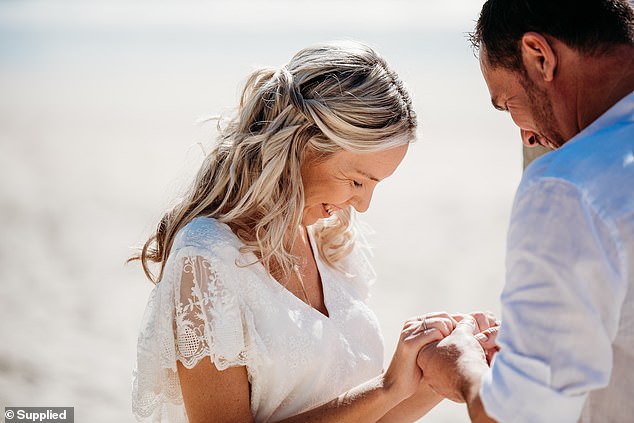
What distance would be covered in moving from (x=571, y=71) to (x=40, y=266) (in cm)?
875

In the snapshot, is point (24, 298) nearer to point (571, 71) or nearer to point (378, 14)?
point (571, 71)

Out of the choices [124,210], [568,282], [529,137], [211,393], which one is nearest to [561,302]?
[568,282]

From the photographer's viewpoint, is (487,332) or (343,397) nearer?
(487,332)

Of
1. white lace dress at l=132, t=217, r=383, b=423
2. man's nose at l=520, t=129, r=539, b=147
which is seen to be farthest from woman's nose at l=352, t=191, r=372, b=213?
man's nose at l=520, t=129, r=539, b=147

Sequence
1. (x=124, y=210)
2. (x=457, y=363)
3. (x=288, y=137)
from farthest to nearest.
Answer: (x=124, y=210) → (x=288, y=137) → (x=457, y=363)

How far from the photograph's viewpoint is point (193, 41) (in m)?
62.0

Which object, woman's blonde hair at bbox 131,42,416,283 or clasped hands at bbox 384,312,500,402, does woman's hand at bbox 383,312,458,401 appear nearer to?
clasped hands at bbox 384,312,500,402

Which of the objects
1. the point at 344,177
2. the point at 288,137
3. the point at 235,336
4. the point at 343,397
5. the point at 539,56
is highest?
the point at 539,56

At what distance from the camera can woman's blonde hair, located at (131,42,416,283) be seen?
2811 mm

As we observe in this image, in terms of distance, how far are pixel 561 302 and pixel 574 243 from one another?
5.1 inches

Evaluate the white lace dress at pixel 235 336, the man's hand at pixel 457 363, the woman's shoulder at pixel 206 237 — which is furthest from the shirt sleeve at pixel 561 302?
the woman's shoulder at pixel 206 237

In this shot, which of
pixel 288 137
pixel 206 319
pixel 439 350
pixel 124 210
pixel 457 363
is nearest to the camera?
pixel 457 363

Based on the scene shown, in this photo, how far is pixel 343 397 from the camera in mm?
2734

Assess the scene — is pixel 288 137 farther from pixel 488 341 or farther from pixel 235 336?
pixel 488 341
